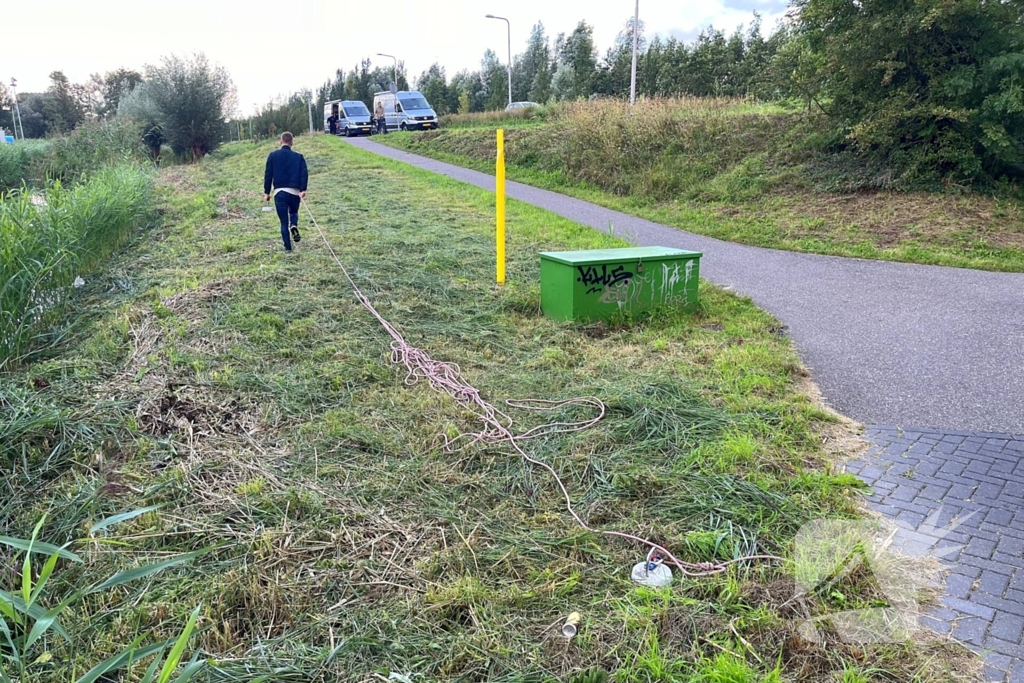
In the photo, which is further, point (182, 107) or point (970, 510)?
point (182, 107)

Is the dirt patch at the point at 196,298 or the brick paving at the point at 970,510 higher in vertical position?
the dirt patch at the point at 196,298

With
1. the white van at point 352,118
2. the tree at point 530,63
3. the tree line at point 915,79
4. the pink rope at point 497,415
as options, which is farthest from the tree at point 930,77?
the tree at point 530,63

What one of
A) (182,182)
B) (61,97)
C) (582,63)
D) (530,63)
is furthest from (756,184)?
(61,97)

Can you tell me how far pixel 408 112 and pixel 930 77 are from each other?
30.2 metres

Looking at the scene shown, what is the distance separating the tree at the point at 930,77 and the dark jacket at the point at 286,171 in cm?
1004

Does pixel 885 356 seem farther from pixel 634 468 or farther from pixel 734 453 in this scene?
pixel 634 468

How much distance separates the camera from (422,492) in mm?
3684

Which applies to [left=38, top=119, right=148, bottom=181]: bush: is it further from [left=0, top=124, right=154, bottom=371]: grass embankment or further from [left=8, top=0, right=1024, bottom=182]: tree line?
[left=8, top=0, right=1024, bottom=182]: tree line

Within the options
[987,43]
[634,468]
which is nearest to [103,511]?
[634,468]

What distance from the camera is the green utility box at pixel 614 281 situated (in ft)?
21.1

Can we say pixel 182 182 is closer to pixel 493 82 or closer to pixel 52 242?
pixel 52 242

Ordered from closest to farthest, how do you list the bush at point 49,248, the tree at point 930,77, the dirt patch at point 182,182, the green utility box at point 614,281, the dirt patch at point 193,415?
1. the dirt patch at point 193,415
2. the bush at point 49,248
3. the green utility box at point 614,281
4. the tree at point 930,77
5. the dirt patch at point 182,182

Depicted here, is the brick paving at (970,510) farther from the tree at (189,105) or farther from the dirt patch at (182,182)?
the tree at (189,105)

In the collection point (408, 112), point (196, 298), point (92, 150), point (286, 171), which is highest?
point (408, 112)
